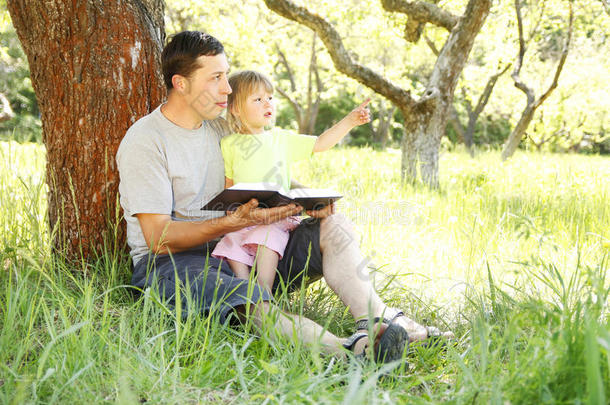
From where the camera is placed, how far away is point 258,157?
8.87 ft

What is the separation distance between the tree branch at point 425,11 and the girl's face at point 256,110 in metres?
4.49

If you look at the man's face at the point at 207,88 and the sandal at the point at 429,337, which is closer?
the sandal at the point at 429,337

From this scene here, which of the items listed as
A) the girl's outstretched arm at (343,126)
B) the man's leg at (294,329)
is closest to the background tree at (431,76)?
the girl's outstretched arm at (343,126)

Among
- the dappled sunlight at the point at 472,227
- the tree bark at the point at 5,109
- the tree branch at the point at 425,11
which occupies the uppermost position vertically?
the tree branch at the point at 425,11

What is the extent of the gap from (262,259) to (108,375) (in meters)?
0.96

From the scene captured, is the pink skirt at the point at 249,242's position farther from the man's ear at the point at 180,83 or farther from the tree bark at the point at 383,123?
the tree bark at the point at 383,123

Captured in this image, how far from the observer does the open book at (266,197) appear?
199 cm

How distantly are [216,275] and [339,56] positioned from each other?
4896mm

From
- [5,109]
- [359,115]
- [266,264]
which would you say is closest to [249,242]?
[266,264]

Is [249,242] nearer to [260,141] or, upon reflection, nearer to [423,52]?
[260,141]

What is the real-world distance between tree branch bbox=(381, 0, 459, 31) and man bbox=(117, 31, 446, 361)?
184 inches

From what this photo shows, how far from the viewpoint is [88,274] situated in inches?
105

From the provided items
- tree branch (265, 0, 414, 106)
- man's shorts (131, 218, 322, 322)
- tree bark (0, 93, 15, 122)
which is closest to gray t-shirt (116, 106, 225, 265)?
man's shorts (131, 218, 322, 322)

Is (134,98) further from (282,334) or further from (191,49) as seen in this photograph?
(282,334)
